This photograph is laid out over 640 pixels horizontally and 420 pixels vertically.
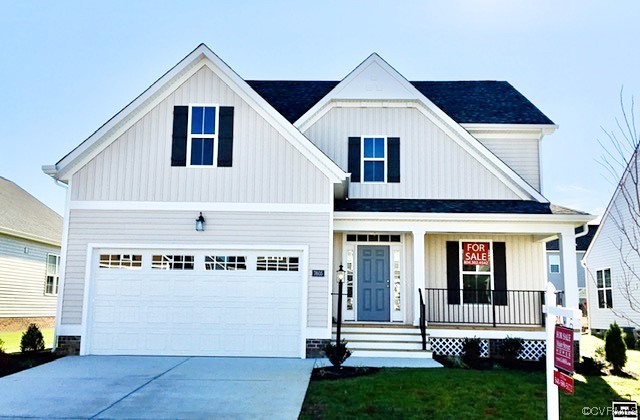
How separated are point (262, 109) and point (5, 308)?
13.1 meters

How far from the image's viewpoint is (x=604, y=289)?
20.8 metres

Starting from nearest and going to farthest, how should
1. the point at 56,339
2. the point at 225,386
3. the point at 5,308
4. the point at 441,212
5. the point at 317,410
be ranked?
the point at 317,410 → the point at 225,386 → the point at 56,339 → the point at 441,212 → the point at 5,308

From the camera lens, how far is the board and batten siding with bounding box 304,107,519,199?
13.9 metres

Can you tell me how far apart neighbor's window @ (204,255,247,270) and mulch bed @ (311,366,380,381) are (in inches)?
120

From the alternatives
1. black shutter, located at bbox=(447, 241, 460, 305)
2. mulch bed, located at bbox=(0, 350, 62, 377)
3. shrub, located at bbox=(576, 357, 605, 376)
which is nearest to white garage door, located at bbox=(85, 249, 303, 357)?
mulch bed, located at bbox=(0, 350, 62, 377)

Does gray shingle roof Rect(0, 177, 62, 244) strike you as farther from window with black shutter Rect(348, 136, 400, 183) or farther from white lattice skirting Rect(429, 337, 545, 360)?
white lattice skirting Rect(429, 337, 545, 360)

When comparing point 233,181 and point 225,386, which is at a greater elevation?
point 233,181

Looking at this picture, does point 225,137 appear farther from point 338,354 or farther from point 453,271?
point 453,271

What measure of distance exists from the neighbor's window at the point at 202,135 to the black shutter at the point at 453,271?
648 centimetres

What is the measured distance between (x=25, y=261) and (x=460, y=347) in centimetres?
1616

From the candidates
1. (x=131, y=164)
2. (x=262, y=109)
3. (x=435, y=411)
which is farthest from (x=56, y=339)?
(x=435, y=411)

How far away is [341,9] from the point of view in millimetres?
13219

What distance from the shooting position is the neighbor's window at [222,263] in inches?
459

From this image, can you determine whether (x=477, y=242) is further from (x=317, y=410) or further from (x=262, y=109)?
(x=317, y=410)
